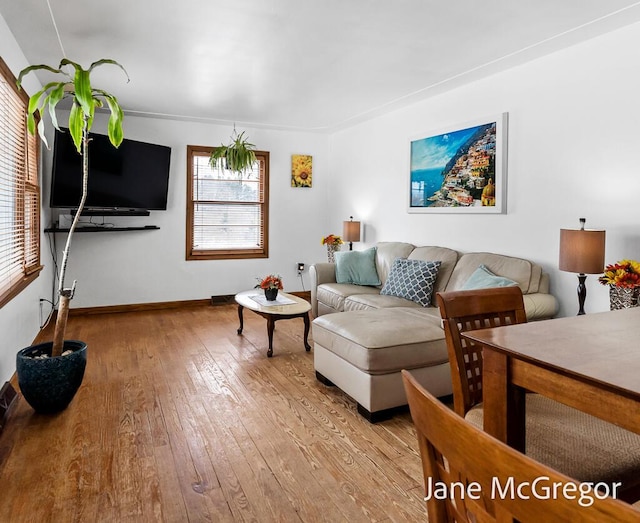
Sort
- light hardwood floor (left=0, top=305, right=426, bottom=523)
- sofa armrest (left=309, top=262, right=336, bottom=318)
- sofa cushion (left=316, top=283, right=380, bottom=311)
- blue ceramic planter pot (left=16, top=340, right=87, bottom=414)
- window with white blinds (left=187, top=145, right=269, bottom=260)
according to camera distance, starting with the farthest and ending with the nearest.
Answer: window with white blinds (left=187, top=145, right=269, bottom=260), sofa armrest (left=309, top=262, right=336, bottom=318), sofa cushion (left=316, top=283, right=380, bottom=311), blue ceramic planter pot (left=16, top=340, right=87, bottom=414), light hardwood floor (left=0, top=305, right=426, bottom=523)

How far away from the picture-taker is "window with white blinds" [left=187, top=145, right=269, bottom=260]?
6.18 meters

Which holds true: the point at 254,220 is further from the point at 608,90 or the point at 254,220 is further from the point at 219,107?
the point at 608,90

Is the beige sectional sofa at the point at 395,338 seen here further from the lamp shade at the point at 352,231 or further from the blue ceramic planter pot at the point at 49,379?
the lamp shade at the point at 352,231

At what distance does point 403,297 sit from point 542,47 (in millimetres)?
2291

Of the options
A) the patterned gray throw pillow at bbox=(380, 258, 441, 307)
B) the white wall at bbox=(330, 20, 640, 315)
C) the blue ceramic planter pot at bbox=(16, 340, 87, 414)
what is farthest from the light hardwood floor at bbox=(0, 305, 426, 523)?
the white wall at bbox=(330, 20, 640, 315)

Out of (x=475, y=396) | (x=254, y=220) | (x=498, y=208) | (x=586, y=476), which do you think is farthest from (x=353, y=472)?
(x=254, y=220)

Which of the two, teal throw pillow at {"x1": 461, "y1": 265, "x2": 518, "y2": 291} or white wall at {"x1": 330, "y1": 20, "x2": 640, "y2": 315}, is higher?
white wall at {"x1": 330, "y1": 20, "x2": 640, "y2": 315}

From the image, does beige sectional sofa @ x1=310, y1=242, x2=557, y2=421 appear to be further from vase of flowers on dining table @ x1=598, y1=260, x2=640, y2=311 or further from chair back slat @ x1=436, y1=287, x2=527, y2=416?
chair back slat @ x1=436, y1=287, x2=527, y2=416

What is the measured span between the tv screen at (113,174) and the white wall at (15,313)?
0.83 meters

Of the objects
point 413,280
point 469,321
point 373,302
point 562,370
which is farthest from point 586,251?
point 562,370

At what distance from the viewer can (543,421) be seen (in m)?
1.46

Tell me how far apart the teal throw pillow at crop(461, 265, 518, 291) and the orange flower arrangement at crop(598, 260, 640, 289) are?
668 mm

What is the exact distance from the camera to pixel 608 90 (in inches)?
125

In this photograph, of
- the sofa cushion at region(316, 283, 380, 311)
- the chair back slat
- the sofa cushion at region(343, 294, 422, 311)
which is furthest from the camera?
the sofa cushion at region(316, 283, 380, 311)
